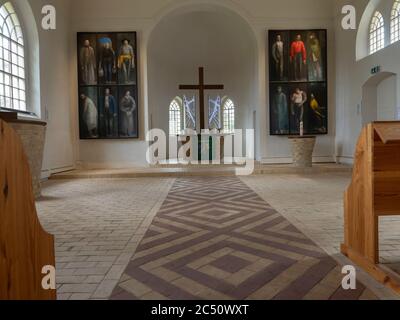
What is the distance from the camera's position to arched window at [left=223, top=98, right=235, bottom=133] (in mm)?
17969

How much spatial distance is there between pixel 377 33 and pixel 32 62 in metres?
10.5

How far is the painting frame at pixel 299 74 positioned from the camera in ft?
39.3

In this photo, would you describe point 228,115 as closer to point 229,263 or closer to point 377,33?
point 377,33

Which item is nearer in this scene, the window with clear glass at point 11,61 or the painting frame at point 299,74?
the window with clear glass at point 11,61

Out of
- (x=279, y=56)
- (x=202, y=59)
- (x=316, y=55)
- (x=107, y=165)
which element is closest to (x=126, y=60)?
(x=107, y=165)

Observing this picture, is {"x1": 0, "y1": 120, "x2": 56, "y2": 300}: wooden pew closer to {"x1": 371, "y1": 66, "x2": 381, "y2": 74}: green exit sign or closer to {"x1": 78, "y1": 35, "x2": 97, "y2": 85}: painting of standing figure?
{"x1": 371, "y1": 66, "x2": 381, "y2": 74}: green exit sign

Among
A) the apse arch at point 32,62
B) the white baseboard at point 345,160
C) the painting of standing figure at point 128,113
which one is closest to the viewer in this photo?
the apse arch at point 32,62

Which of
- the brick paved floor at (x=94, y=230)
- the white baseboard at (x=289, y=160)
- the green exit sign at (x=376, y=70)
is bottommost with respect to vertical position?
the brick paved floor at (x=94, y=230)

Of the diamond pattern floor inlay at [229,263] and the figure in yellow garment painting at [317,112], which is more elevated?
the figure in yellow garment painting at [317,112]

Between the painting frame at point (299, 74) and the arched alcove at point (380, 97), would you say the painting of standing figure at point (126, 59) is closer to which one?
the painting frame at point (299, 74)

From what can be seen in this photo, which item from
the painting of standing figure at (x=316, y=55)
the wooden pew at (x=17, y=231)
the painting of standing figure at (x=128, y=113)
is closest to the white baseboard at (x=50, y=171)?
the painting of standing figure at (x=128, y=113)

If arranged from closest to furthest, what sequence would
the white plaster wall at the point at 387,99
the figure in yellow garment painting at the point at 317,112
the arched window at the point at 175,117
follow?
the white plaster wall at the point at 387,99
the figure in yellow garment painting at the point at 317,112
the arched window at the point at 175,117

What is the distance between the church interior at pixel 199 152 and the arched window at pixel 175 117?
119mm

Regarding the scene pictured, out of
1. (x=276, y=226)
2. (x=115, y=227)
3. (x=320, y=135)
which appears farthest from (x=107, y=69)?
(x=276, y=226)
